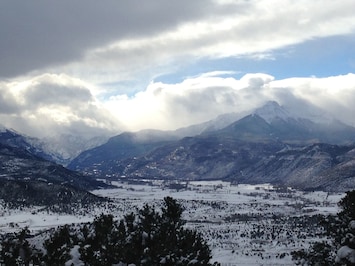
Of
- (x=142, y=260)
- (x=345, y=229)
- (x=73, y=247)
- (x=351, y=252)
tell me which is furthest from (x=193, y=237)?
(x=351, y=252)

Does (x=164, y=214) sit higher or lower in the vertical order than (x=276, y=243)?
higher

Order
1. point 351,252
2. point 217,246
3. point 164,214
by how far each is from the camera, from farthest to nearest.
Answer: point 217,246 < point 164,214 < point 351,252

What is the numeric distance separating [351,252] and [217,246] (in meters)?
166

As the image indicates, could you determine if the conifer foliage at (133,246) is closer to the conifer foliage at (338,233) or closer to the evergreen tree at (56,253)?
the evergreen tree at (56,253)

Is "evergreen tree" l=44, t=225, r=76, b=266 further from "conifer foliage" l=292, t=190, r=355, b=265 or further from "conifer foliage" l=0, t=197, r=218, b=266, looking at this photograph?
"conifer foliage" l=292, t=190, r=355, b=265

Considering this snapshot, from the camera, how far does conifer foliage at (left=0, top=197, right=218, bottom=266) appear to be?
52.7 m

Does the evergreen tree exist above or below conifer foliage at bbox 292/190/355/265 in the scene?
below

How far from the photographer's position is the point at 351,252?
3578 cm

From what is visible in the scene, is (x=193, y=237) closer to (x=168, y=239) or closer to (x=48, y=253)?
(x=168, y=239)

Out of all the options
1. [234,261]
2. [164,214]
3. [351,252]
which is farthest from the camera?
[234,261]

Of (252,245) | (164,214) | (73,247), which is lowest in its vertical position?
(252,245)

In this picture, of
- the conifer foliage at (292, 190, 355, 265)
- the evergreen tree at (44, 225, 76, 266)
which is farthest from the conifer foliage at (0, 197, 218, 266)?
the conifer foliage at (292, 190, 355, 265)

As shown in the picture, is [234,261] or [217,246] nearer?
[234,261]

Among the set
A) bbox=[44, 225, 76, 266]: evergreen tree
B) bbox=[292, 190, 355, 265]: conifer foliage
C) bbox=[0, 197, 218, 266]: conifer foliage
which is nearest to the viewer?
bbox=[292, 190, 355, 265]: conifer foliage
